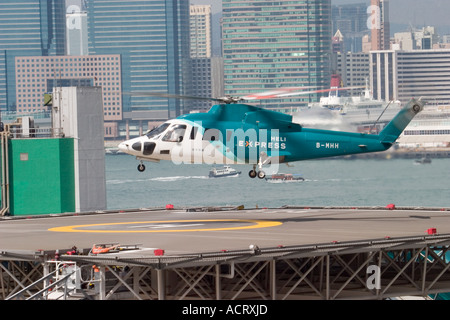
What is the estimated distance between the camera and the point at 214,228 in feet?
156

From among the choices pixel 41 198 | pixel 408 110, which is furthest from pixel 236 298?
pixel 41 198

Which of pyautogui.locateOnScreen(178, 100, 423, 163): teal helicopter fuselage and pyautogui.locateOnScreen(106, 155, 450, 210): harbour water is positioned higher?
pyautogui.locateOnScreen(178, 100, 423, 163): teal helicopter fuselage

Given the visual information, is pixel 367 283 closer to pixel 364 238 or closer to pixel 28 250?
pixel 364 238

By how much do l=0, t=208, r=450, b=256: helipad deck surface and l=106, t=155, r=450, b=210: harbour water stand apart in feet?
286

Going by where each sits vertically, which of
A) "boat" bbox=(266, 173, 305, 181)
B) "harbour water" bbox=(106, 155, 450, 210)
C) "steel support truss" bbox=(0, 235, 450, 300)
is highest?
"steel support truss" bbox=(0, 235, 450, 300)

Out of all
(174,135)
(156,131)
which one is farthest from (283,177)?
(174,135)

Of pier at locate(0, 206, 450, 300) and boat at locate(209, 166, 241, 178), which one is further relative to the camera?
boat at locate(209, 166, 241, 178)

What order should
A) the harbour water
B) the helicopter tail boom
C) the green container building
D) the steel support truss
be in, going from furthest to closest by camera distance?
the harbour water → the green container building → the helicopter tail boom → the steel support truss

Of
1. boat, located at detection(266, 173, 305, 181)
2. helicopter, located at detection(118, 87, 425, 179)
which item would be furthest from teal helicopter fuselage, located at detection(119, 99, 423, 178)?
boat, located at detection(266, 173, 305, 181)

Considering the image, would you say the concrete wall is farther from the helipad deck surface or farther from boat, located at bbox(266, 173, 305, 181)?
boat, located at bbox(266, 173, 305, 181)

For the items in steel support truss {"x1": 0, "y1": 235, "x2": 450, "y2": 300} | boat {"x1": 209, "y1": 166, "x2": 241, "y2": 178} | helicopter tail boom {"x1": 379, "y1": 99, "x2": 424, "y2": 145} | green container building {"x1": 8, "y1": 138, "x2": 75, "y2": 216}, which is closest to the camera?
steel support truss {"x1": 0, "y1": 235, "x2": 450, "y2": 300}

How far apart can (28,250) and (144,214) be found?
20385 millimetres

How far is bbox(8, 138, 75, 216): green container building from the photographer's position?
70.3 m

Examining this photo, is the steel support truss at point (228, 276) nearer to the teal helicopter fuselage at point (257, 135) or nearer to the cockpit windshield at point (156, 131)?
the teal helicopter fuselage at point (257, 135)
